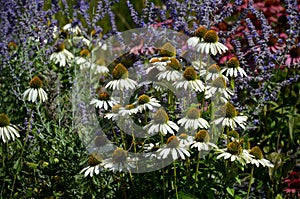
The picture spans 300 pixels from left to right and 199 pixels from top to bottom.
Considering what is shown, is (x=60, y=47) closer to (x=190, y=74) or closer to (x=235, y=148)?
(x=190, y=74)

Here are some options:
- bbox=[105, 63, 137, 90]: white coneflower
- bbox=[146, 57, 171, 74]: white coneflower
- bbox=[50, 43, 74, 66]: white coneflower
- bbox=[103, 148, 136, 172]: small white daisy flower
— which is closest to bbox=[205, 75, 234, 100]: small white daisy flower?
bbox=[146, 57, 171, 74]: white coneflower

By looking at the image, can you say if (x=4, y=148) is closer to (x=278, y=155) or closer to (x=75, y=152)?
(x=75, y=152)

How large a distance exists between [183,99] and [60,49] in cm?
106

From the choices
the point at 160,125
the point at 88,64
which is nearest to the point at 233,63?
the point at 160,125

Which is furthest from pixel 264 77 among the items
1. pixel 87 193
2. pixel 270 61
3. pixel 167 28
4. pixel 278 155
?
pixel 87 193

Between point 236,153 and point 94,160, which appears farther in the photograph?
point 94,160

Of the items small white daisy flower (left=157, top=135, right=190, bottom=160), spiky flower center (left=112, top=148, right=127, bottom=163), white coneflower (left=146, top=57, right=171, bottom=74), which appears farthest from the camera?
white coneflower (left=146, top=57, right=171, bottom=74)

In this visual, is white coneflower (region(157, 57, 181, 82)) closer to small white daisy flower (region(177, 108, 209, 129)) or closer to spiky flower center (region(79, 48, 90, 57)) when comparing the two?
small white daisy flower (region(177, 108, 209, 129))

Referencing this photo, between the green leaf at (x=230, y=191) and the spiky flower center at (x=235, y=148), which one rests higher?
the spiky flower center at (x=235, y=148)

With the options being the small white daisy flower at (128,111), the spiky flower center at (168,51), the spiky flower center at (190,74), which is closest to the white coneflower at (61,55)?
the spiky flower center at (168,51)

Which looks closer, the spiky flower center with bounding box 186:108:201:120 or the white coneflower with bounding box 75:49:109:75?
the spiky flower center with bounding box 186:108:201:120

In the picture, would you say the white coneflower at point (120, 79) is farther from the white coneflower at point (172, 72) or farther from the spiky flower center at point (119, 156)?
the spiky flower center at point (119, 156)

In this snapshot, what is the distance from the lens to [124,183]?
2.39m

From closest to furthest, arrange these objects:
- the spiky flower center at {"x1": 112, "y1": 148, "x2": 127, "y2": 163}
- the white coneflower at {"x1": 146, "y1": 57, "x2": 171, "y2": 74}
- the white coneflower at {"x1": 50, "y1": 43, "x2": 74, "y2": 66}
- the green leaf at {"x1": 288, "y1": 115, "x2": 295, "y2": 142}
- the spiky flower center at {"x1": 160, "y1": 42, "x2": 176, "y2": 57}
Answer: the spiky flower center at {"x1": 112, "y1": 148, "x2": 127, "y2": 163}, the white coneflower at {"x1": 146, "y1": 57, "x2": 171, "y2": 74}, the spiky flower center at {"x1": 160, "y1": 42, "x2": 176, "y2": 57}, the green leaf at {"x1": 288, "y1": 115, "x2": 295, "y2": 142}, the white coneflower at {"x1": 50, "y1": 43, "x2": 74, "y2": 66}
